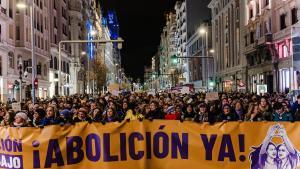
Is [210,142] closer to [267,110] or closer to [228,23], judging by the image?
[267,110]

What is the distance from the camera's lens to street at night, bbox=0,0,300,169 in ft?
31.9

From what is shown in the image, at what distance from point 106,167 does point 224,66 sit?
81685 millimetres

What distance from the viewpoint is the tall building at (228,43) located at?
75.8 m

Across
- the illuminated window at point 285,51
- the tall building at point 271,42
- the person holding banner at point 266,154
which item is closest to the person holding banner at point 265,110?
the person holding banner at point 266,154

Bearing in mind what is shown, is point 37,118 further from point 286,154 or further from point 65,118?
point 286,154

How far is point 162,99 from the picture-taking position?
27094 mm

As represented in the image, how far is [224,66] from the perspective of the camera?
90.2 metres

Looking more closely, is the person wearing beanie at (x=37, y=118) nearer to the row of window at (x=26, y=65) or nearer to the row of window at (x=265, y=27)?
the row of window at (x=265, y=27)

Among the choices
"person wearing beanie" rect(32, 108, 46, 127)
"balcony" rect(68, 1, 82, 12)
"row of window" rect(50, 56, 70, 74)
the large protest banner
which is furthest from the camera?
"balcony" rect(68, 1, 82, 12)

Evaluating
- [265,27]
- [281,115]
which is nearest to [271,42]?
[265,27]

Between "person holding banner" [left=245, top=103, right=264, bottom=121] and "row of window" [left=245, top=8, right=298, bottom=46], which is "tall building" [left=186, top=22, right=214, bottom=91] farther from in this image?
"person holding banner" [left=245, top=103, right=264, bottom=121]

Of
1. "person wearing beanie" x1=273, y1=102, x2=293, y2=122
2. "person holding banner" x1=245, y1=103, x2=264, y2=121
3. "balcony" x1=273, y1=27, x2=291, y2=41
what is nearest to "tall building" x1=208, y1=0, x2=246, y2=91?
"balcony" x1=273, y1=27, x2=291, y2=41

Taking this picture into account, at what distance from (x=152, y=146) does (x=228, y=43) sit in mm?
76735

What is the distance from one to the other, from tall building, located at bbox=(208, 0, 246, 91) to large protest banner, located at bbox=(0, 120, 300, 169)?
58.1 m
